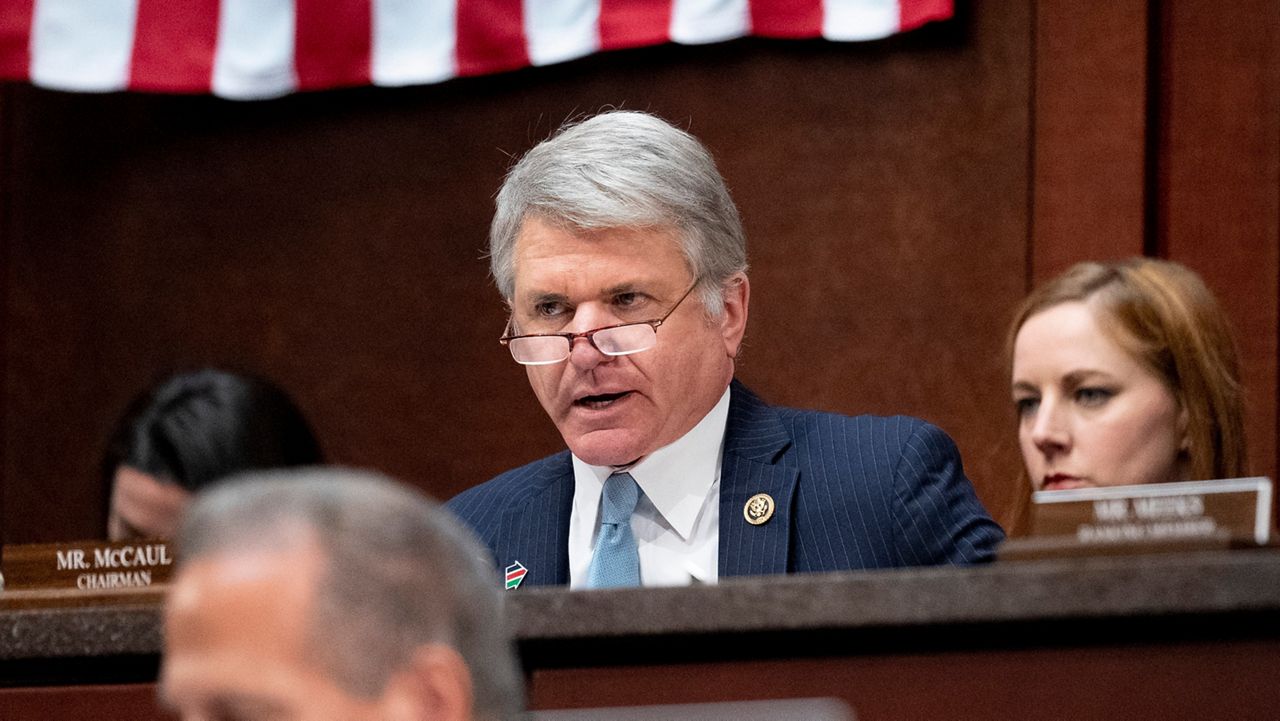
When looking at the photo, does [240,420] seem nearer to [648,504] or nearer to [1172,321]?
[648,504]

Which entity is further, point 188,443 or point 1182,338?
point 188,443

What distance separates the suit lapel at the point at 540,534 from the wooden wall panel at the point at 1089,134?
5.68ft

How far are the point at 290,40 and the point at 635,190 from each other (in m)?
1.88

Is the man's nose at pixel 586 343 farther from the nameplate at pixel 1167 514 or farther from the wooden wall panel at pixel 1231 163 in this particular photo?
the wooden wall panel at pixel 1231 163

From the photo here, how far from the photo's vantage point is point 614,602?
6.02 ft

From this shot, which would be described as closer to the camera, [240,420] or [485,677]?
[485,677]

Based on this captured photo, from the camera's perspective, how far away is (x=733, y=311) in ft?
9.42

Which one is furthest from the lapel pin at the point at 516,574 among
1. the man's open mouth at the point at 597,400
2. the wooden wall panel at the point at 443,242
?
the wooden wall panel at the point at 443,242

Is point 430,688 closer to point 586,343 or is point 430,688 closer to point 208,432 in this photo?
point 586,343

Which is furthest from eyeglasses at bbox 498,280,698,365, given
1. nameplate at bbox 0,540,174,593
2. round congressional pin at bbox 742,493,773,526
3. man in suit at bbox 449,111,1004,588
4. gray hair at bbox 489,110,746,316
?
nameplate at bbox 0,540,174,593

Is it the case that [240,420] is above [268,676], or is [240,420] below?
below

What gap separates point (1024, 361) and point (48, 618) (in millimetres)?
1647

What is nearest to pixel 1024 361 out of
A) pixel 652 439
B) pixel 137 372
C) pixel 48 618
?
pixel 652 439

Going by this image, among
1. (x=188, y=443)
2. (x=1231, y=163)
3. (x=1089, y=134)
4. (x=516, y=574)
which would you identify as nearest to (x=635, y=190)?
(x=516, y=574)
